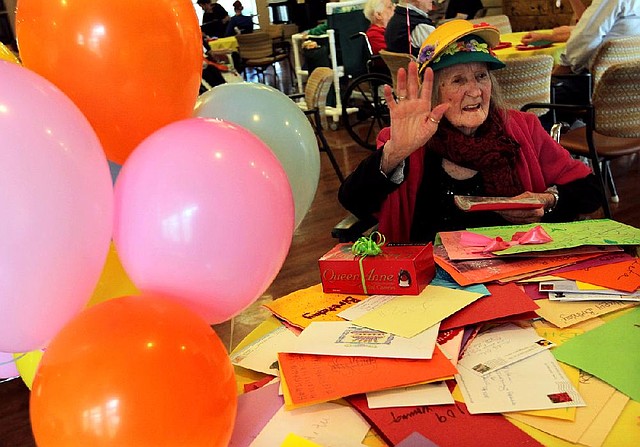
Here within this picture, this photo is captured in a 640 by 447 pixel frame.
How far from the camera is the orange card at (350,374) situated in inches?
37.6

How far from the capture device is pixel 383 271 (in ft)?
4.14

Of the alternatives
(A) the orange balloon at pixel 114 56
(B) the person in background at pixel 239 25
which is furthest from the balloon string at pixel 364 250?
(B) the person in background at pixel 239 25

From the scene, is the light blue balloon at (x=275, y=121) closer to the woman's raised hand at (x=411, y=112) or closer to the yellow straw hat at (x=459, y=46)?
the woman's raised hand at (x=411, y=112)

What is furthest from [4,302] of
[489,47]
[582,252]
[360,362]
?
[489,47]

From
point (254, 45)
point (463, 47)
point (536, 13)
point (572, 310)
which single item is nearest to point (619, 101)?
point (463, 47)

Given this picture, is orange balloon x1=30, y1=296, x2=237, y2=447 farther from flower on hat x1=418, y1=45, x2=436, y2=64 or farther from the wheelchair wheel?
the wheelchair wheel

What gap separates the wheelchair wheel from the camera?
5.95 meters

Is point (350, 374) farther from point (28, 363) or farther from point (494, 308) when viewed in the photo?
point (28, 363)

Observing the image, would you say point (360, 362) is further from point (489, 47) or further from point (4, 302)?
point (489, 47)

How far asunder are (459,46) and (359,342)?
1.05m

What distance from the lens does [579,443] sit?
2.76 ft

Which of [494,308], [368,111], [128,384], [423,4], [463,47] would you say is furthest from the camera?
[368,111]

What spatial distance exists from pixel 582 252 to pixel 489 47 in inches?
31.3

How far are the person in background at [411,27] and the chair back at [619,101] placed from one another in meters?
1.47
